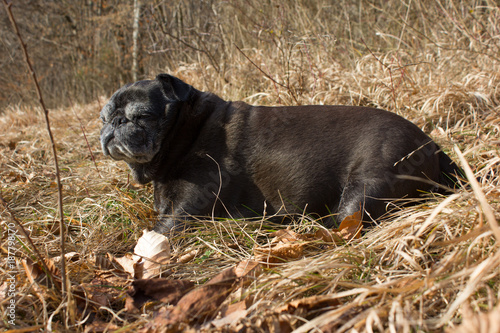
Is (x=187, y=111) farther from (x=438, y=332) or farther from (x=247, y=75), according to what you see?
(x=247, y=75)

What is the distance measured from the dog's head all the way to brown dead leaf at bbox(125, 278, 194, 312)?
1.18 m

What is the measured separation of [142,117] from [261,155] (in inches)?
34.6

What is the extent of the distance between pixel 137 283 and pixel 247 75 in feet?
14.5

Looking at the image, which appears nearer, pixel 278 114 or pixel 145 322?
pixel 145 322

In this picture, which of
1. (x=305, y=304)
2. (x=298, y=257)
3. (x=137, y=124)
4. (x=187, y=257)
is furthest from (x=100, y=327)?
(x=137, y=124)

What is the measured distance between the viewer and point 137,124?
2785mm

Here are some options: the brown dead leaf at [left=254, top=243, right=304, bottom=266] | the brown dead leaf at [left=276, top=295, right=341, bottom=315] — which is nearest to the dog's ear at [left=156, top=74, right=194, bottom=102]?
the brown dead leaf at [left=254, top=243, right=304, bottom=266]

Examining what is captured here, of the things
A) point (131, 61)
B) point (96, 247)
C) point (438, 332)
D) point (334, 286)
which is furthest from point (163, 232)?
point (131, 61)

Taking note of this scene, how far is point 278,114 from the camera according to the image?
289 centimetres

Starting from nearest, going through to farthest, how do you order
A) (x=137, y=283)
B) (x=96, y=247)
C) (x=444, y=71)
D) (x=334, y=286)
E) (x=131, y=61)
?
(x=334, y=286), (x=137, y=283), (x=96, y=247), (x=444, y=71), (x=131, y=61)

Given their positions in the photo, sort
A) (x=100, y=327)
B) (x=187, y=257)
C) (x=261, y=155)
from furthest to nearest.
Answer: (x=261, y=155)
(x=187, y=257)
(x=100, y=327)

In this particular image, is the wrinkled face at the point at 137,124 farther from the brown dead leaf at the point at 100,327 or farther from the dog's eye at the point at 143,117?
the brown dead leaf at the point at 100,327

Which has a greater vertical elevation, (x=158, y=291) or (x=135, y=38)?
(x=158, y=291)

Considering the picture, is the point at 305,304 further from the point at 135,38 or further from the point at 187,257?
the point at 135,38
